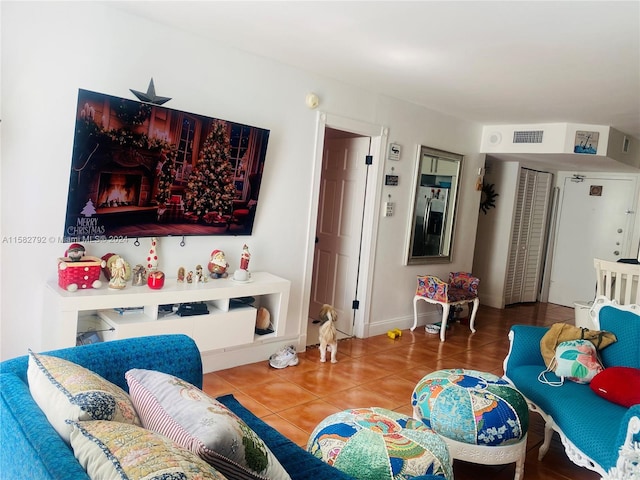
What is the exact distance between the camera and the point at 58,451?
1.00 metres

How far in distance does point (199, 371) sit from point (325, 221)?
3336 millimetres

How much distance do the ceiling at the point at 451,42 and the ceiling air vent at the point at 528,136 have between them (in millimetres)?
934

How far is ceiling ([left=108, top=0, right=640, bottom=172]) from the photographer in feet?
8.13

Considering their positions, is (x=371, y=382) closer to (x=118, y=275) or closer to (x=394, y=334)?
(x=394, y=334)

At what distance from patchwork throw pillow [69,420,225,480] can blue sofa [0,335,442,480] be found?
1.2 inches

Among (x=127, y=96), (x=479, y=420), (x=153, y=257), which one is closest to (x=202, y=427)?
(x=479, y=420)

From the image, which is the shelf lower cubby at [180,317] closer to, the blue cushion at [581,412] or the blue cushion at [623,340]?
the blue cushion at [581,412]

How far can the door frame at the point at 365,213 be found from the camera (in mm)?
4059

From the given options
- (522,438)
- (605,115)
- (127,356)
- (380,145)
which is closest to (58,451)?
(127,356)

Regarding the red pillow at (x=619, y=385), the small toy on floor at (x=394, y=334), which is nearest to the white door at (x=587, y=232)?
the small toy on floor at (x=394, y=334)

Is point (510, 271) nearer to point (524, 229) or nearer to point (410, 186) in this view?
point (524, 229)

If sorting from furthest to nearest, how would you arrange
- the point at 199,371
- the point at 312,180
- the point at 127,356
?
the point at 312,180 < the point at 199,371 < the point at 127,356

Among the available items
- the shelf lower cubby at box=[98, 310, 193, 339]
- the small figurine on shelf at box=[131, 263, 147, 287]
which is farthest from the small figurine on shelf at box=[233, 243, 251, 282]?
the small figurine on shelf at box=[131, 263, 147, 287]

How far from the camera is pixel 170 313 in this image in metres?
3.12
